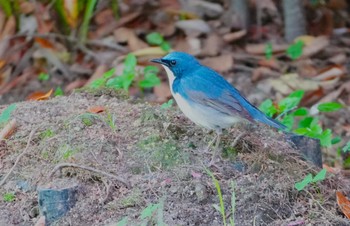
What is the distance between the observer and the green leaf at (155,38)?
7875 mm

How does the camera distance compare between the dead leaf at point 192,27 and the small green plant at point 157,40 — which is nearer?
the small green plant at point 157,40

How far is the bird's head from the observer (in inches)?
196

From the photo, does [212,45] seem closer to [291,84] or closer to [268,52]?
[268,52]

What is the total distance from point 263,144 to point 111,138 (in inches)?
35.7

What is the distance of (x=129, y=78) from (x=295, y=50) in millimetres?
2264

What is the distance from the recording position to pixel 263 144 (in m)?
4.91

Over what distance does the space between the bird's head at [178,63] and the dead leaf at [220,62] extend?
278 cm

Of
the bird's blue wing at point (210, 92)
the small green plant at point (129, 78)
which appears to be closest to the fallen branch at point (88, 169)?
the bird's blue wing at point (210, 92)

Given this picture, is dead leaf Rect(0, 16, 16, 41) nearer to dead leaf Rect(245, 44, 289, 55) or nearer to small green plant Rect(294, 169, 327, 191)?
dead leaf Rect(245, 44, 289, 55)

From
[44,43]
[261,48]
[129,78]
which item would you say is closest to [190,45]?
[261,48]

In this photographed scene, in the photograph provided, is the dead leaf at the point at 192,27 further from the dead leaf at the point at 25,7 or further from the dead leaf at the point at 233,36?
the dead leaf at the point at 25,7

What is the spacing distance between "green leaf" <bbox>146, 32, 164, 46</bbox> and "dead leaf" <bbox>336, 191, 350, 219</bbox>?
11.7ft

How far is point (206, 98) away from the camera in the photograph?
15.7 feet

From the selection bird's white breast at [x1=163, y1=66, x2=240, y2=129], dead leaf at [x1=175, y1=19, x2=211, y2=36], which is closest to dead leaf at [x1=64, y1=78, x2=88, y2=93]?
dead leaf at [x1=175, y1=19, x2=211, y2=36]
